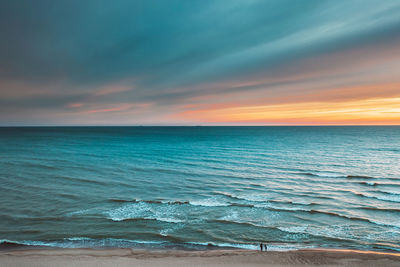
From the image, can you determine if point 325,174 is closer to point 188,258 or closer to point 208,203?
point 208,203

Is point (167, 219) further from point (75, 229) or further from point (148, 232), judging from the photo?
point (75, 229)

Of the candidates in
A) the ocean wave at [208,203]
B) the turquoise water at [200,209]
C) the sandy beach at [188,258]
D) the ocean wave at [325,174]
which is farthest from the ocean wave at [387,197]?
the ocean wave at [208,203]

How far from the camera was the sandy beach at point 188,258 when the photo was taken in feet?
25.7

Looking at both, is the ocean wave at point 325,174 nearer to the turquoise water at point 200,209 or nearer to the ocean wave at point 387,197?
the turquoise water at point 200,209

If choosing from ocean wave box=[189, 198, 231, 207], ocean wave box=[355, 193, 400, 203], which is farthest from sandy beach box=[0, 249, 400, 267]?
ocean wave box=[355, 193, 400, 203]

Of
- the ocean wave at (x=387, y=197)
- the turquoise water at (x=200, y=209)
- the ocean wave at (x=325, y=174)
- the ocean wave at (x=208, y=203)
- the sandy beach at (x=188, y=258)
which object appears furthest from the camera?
the ocean wave at (x=325, y=174)

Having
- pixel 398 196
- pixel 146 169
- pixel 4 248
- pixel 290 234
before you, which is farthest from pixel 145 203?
pixel 398 196

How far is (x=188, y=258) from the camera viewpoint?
8.38 m

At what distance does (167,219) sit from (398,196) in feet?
61.1

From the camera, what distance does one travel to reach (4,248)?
9.55 metres

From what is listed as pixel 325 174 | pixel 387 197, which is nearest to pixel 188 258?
pixel 387 197

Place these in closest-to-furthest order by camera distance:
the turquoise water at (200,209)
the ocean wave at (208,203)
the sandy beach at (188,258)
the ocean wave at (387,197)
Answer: the sandy beach at (188,258)
the turquoise water at (200,209)
the ocean wave at (208,203)
the ocean wave at (387,197)

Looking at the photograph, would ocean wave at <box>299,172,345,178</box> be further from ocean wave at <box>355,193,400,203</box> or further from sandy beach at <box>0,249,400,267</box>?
sandy beach at <box>0,249,400,267</box>

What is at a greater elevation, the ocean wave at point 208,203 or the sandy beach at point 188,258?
the sandy beach at point 188,258
